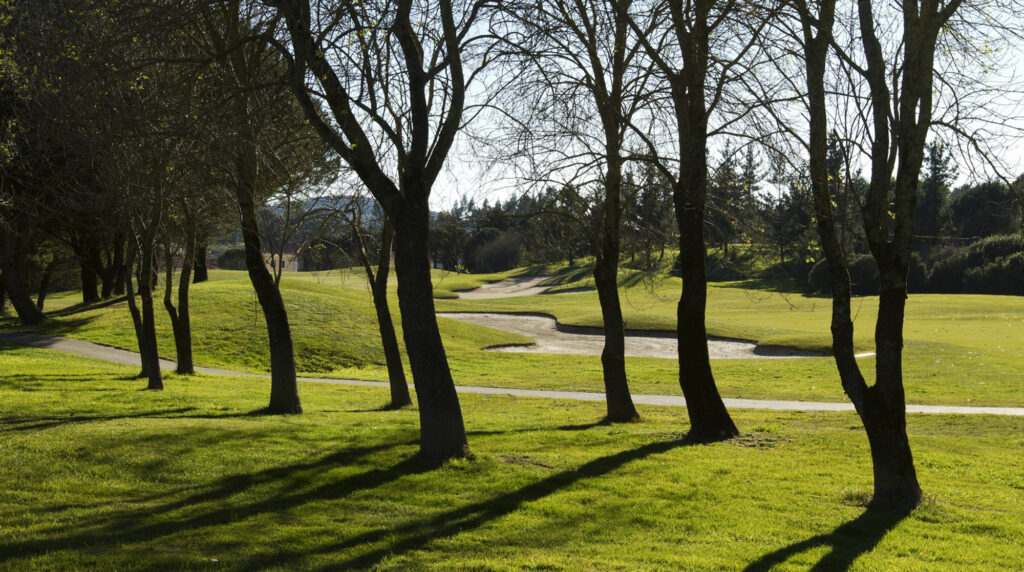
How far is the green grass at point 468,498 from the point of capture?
18.7 feet

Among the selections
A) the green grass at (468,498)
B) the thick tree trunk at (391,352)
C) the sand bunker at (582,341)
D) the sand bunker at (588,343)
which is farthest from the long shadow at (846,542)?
the sand bunker at (588,343)

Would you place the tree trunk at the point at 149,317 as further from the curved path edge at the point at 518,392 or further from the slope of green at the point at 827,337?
the slope of green at the point at 827,337

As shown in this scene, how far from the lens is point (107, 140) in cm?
760

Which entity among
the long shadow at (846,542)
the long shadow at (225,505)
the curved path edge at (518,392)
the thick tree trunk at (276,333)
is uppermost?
the thick tree trunk at (276,333)

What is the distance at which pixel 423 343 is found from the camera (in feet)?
28.6

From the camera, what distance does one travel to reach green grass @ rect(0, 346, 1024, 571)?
5.71 metres

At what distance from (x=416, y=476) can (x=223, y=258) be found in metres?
84.7

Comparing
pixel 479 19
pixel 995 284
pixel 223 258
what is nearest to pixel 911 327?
pixel 995 284

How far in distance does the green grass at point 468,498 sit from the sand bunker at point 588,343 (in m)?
18.8

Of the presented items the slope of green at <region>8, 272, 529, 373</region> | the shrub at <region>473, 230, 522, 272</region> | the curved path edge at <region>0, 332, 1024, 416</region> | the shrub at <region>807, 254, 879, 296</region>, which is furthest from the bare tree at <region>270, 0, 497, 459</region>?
the shrub at <region>473, 230, 522, 272</region>

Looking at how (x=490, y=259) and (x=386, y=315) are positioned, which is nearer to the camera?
(x=386, y=315)

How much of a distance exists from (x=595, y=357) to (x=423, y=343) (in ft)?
72.0

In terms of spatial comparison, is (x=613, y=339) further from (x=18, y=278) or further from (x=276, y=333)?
(x=18, y=278)

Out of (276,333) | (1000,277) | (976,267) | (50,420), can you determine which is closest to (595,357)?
(276,333)
